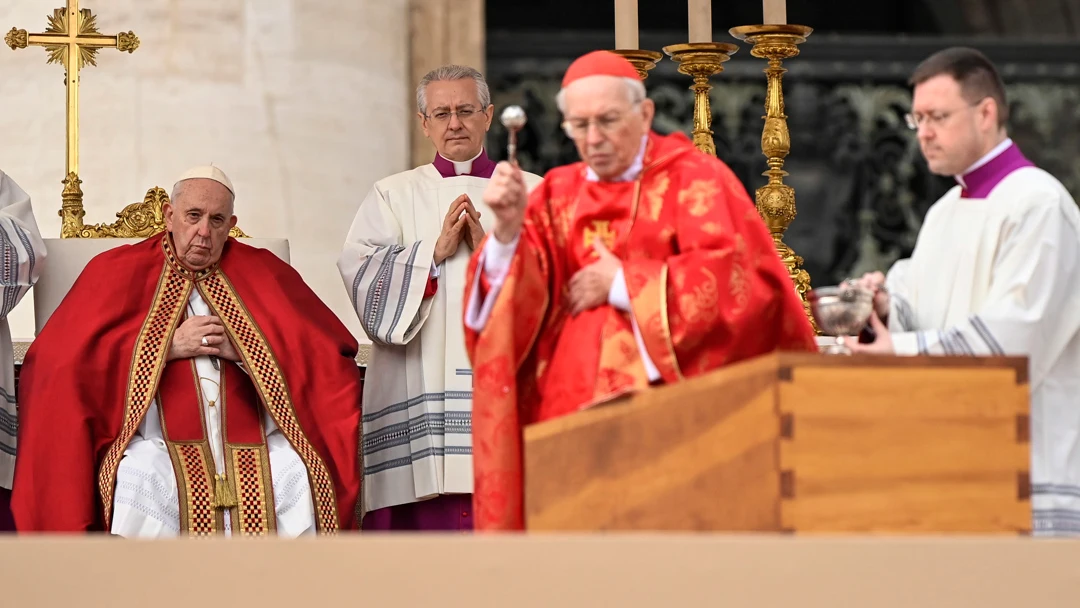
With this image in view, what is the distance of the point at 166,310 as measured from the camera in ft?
20.5

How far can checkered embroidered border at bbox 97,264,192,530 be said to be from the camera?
588 cm

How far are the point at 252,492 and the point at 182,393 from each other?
0.39 meters

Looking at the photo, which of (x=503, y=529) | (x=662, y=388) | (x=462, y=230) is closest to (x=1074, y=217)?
(x=662, y=388)

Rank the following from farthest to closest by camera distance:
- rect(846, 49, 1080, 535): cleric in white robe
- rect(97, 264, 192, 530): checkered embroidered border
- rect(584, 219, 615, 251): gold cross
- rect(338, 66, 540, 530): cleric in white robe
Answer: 1. rect(338, 66, 540, 530): cleric in white robe
2. rect(97, 264, 192, 530): checkered embroidered border
3. rect(584, 219, 615, 251): gold cross
4. rect(846, 49, 1080, 535): cleric in white robe

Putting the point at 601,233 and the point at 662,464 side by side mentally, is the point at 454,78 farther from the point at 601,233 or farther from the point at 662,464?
the point at 662,464

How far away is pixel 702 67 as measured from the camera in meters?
6.43

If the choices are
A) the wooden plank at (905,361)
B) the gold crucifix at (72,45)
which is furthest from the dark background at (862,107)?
the wooden plank at (905,361)

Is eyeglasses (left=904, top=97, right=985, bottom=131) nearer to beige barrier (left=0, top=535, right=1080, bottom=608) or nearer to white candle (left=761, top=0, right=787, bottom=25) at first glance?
beige barrier (left=0, top=535, right=1080, bottom=608)

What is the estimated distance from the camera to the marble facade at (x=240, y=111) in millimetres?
8586

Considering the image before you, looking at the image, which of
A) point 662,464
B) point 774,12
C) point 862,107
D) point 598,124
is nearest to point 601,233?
point 598,124

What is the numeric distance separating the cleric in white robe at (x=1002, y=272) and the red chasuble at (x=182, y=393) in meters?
2.15

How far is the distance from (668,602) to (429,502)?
117 inches

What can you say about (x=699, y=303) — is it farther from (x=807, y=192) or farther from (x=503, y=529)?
(x=807, y=192)

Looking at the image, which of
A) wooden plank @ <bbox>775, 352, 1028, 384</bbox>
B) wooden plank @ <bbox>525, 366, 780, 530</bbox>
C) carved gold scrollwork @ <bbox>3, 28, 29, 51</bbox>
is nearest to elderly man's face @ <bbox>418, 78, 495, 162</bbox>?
carved gold scrollwork @ <bbox>3, 28, 29, 51</bbox>
